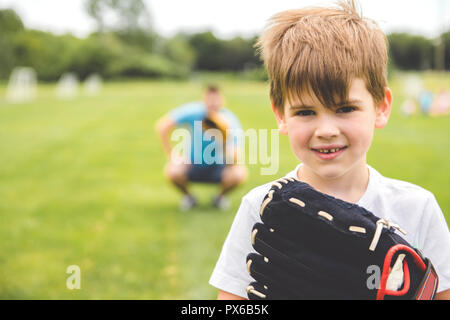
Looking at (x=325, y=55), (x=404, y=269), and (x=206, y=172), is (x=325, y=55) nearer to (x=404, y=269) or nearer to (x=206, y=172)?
(x=404, y=269)

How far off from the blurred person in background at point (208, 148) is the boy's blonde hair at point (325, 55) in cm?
480

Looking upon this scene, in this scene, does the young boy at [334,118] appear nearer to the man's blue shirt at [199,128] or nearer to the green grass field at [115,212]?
the green grass field at [115,212]

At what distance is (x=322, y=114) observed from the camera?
1.44m

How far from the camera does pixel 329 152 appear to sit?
4.81ft

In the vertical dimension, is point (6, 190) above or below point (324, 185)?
below

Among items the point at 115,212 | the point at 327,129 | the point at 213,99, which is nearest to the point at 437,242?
the point at 327,129

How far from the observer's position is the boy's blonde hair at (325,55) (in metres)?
1.42

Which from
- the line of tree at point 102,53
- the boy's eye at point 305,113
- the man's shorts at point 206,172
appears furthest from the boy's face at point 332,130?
the line of tree at point 102,53

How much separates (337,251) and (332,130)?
340 millimetres

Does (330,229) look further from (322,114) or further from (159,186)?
(159,186)

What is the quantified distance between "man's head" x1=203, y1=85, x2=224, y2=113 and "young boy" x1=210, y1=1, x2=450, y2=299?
188 inches
